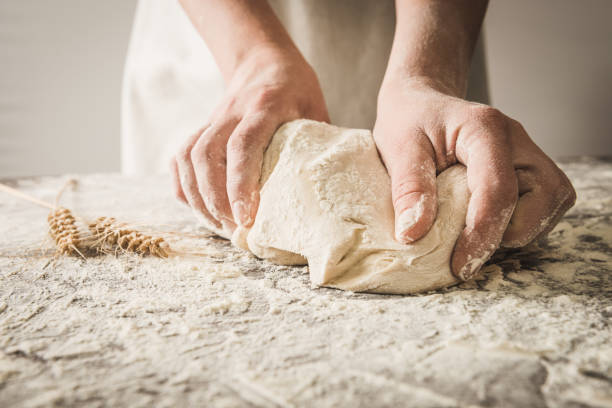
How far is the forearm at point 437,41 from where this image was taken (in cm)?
124

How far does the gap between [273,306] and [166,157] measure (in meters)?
2.11

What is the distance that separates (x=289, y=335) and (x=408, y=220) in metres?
0.33

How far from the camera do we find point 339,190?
1000 millimetres

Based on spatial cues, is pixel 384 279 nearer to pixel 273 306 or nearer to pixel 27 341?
pixel 273 306

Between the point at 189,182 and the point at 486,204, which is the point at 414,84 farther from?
the point at 189,182

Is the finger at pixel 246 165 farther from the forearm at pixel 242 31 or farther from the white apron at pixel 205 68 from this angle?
the white apron at pixel 205 68

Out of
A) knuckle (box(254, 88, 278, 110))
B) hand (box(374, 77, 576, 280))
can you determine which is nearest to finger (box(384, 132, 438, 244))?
hand (box(374, 77, 576, 280))

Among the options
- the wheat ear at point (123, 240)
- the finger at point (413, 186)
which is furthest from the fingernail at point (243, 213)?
the finger at point (413, 186)

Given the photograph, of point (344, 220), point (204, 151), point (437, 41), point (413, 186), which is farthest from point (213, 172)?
point (437, 41)

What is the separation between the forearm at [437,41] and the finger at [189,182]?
0.61 metres

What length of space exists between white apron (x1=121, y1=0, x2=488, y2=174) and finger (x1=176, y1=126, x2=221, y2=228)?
44.5 inches

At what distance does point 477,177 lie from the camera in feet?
3.00

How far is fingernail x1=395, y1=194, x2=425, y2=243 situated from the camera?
0.88 m

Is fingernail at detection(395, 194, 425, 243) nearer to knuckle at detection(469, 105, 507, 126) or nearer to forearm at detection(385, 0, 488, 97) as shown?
knuckle at detection(469, 105, 507, 126)
